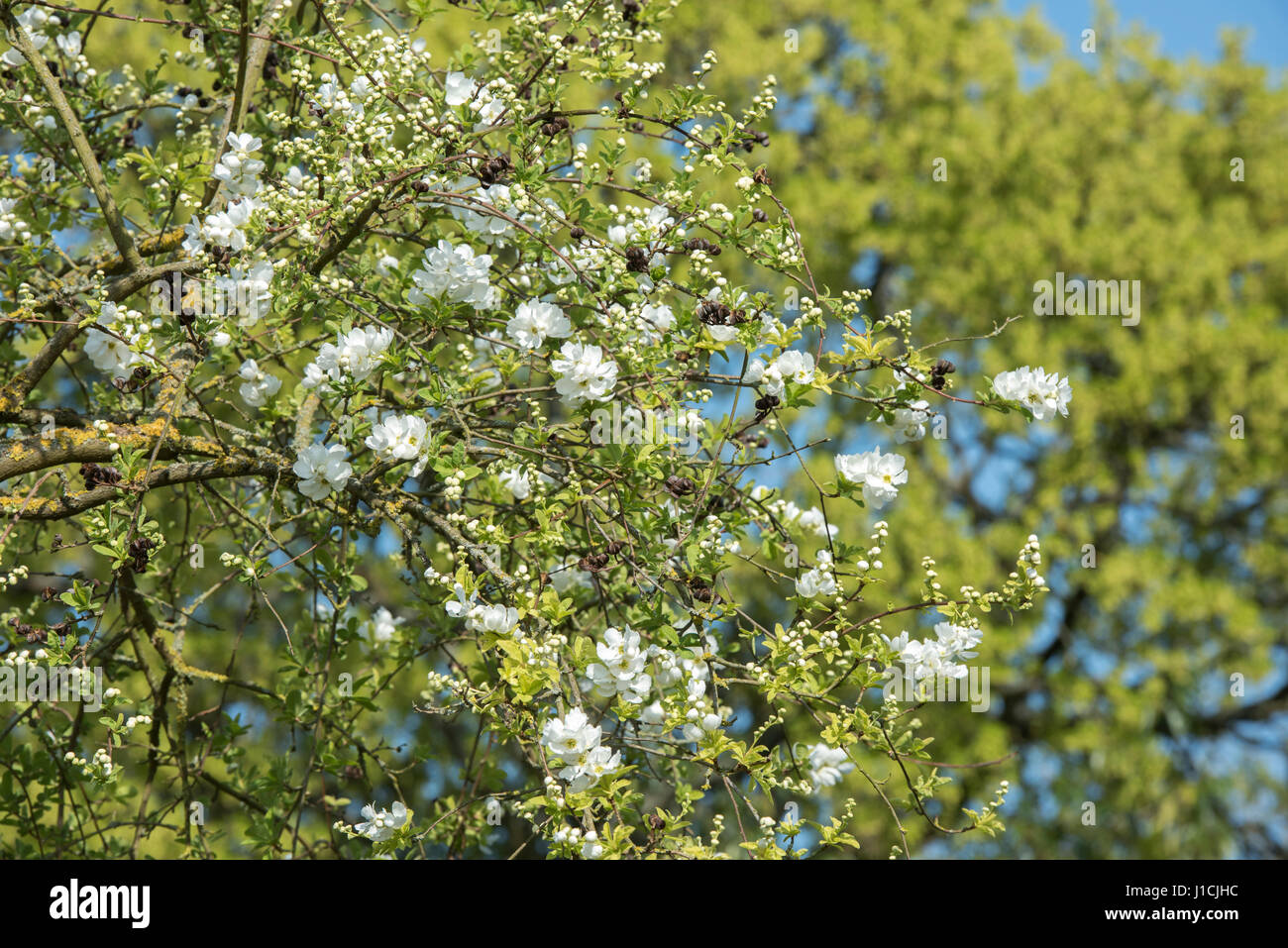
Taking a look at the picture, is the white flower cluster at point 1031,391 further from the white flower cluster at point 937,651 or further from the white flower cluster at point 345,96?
the white flower cluster at point 345,96

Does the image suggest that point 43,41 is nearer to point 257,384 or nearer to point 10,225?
point 10,225

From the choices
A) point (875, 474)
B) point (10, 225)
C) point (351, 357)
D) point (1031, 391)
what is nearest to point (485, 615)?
point (351, 357)

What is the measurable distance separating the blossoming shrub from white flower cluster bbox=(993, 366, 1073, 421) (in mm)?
11

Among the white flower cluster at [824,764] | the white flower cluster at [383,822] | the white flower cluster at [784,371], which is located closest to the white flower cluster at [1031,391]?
the white flower cluster at [784,371]

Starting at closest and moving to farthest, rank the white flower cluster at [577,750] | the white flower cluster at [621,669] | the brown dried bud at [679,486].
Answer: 1. the white flower cluster at [577,750]
2. the white flower cluster at [621,669]
3. the brown dried bud at [679,486]

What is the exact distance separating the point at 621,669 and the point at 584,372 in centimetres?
64

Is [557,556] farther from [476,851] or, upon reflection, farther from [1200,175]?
[1200,175]

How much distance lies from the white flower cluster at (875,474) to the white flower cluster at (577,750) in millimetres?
824

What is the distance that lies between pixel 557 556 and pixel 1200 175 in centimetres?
991

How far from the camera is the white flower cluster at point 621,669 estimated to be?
2.57 meters

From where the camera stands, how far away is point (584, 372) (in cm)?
271

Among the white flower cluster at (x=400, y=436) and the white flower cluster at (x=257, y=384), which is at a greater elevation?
the white flower cluster at (x=257, y=384)
